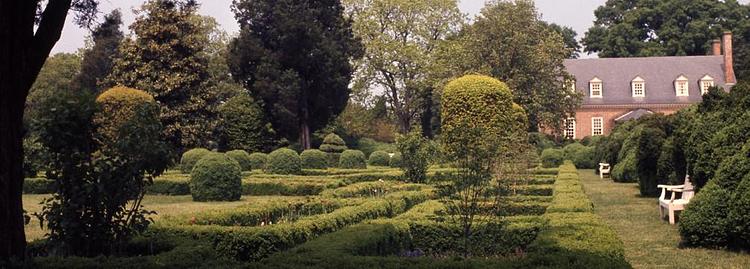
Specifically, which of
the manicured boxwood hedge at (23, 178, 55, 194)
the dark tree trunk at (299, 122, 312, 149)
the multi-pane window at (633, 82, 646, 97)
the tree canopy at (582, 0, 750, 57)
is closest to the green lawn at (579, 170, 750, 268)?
the manicured boxwood hedge at (23, 178, 55, 194)

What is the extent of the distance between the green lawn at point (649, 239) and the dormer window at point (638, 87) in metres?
37.5

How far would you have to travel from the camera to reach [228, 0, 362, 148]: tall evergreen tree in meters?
36.7

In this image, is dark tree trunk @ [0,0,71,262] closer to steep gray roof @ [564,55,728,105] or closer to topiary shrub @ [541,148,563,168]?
topiary shrub @ [541,148,563,168]

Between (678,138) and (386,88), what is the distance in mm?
37818

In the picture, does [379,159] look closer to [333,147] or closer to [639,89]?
[333,147]

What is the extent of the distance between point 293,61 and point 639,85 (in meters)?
27.8

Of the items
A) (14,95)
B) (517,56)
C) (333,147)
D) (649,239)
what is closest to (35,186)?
(333,147)

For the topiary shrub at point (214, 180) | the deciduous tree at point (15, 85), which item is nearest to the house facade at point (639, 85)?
the topiary shrub at point (214, 180)

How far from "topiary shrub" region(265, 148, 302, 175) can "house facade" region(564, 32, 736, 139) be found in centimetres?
2994

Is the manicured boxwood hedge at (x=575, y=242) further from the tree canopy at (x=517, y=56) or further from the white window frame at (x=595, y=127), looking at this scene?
the white window frame at (x=595, y=127)

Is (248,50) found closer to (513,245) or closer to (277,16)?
(277,16)

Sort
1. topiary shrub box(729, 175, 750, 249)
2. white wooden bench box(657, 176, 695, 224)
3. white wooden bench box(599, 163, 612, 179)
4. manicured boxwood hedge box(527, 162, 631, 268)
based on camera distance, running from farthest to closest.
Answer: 1. white wooden bench box(599, 163, 612, 179)
2. white wooden bench box(657, 176, 695, 224)
3. topiary shrub box(729, 175, 750, 249)
4. manicured boxwood hedge box(527, 162, 631, 268)

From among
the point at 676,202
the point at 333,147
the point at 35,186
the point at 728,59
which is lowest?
the point at 676,202

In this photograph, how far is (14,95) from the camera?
6.68m
